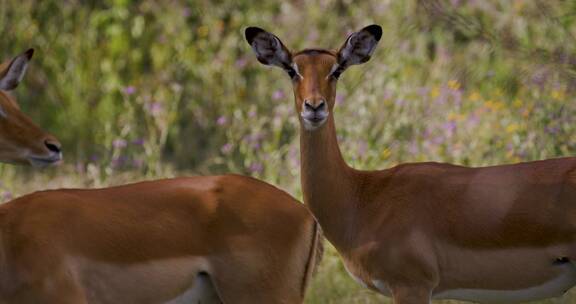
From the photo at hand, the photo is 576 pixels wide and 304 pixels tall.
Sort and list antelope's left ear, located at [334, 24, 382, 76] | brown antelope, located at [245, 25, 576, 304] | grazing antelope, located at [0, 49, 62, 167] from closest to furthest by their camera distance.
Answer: brown antelope, located at [245, 25, 576, 304] < grazing antelope, located at [0, 49, 62, 167] < antelope's left ear, located at [334, 24, 382, 76]

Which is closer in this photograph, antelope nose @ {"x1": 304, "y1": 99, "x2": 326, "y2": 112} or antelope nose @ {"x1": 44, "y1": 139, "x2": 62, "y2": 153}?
antelope nose @ {"x1": 304, "y1": 99, "x2": 326, "y2": 112}

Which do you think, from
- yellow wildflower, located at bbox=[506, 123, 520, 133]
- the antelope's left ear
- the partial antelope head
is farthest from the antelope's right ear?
yellow wildflower, located at bbox=[506, 123, 520, 133]

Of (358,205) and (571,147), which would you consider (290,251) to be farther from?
(571,147)

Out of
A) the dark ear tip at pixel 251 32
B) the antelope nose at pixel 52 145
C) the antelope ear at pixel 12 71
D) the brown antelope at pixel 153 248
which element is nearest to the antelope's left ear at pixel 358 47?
the dark ear tip at pixel 251 32

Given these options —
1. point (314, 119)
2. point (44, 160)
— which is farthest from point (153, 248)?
point (44, 160)

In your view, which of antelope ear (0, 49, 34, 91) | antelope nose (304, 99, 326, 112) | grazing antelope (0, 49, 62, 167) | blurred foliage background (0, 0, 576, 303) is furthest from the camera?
blurred foliage background (0, 0, 576, 303)

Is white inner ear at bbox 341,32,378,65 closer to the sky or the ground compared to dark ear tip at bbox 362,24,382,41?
closer to the ground

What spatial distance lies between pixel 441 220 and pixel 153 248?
1.36 m

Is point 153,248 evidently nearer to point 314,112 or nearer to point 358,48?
point 314,112

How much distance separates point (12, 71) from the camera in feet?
20.2

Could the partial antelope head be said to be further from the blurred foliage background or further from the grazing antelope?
the blurred foliage background

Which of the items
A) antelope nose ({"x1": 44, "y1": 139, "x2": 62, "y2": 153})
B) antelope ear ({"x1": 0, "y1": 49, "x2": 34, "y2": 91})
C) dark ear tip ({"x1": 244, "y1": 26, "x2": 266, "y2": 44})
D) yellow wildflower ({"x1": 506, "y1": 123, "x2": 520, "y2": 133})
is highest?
dark ear tip ({"x1": 244, "y1": 26, "x2": 266, "y2": 44})

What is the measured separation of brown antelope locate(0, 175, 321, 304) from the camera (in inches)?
191

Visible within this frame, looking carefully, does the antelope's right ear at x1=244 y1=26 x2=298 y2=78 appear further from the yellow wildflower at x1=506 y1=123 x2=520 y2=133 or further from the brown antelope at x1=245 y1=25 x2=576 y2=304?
the yellow wildflower at x1=506 y1=123 x2=520 y2=133
